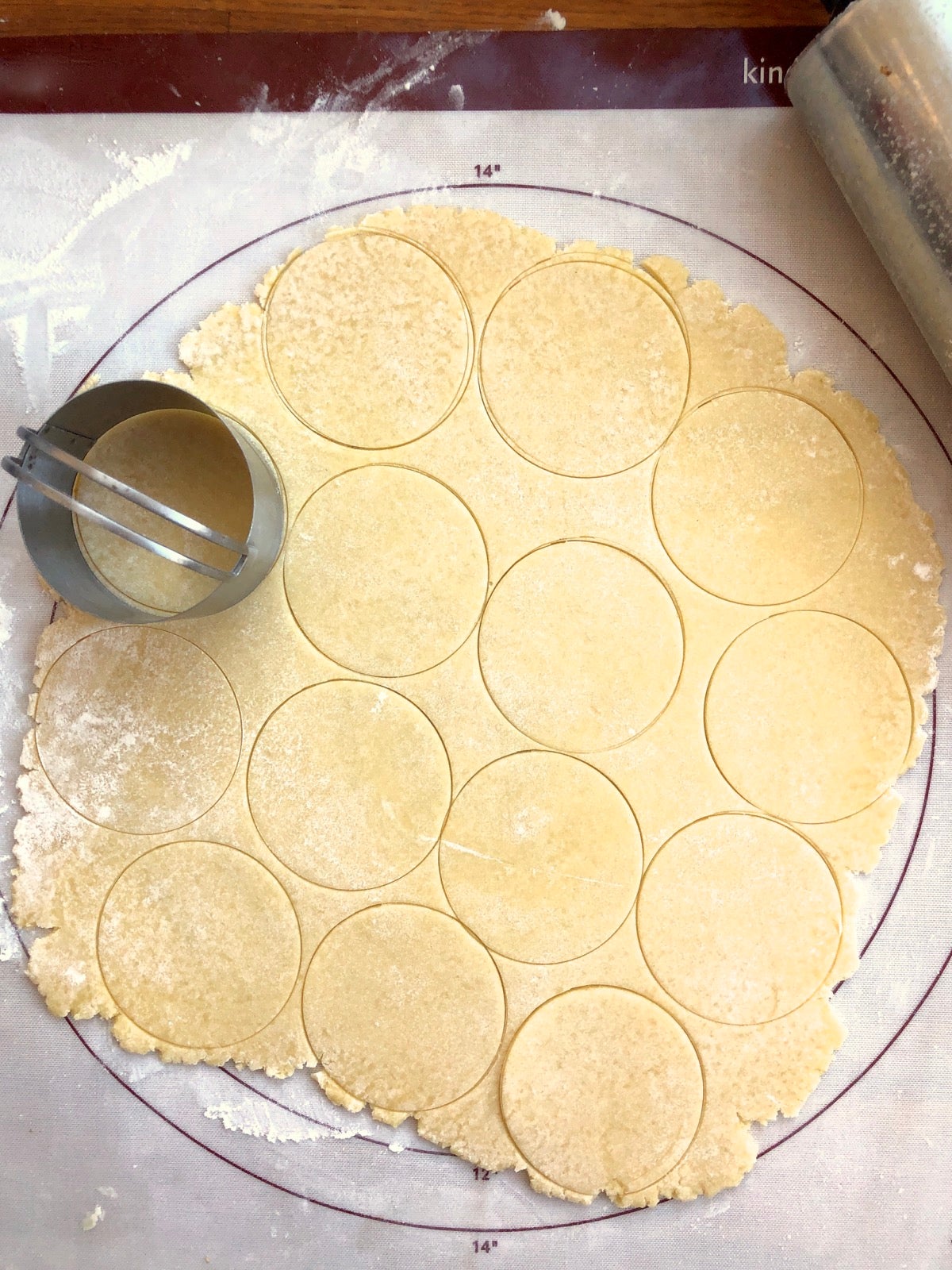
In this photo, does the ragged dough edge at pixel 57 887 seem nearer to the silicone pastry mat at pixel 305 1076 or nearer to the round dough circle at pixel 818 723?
the silicone pastry mat at pixel 305 1076

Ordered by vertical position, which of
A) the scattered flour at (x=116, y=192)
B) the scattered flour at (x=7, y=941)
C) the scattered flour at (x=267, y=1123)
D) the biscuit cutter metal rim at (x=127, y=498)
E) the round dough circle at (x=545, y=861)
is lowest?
the scattered flour at (x=267, y=1123)

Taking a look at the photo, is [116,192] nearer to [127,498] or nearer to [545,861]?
[127,498]

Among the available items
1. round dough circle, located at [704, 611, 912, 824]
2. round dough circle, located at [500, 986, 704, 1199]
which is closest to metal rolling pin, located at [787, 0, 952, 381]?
round dough circle, located at [704, 611, 912, 824]

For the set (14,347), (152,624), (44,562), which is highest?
(14,347)

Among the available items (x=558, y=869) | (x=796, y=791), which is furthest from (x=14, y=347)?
(x=796, y=791)

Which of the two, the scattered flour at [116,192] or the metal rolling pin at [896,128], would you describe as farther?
the scattered flour at [116,192]

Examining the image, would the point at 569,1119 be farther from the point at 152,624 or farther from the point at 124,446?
the point at 124,446

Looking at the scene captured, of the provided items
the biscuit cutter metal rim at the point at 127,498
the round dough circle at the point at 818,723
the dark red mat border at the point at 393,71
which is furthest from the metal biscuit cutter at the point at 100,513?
the round dough circle at the point at 818,723
